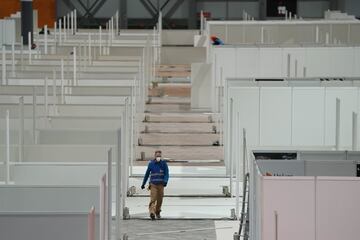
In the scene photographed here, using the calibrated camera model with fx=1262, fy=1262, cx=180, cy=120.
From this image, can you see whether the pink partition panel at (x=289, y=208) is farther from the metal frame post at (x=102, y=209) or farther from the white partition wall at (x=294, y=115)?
the white partition wall at (x=294, y=115)

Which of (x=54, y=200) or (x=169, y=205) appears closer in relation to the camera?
(x=54, y=200)

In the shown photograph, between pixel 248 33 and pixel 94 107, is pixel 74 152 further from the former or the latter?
pixel 248 33

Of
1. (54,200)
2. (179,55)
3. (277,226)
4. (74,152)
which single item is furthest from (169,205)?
(179,55)

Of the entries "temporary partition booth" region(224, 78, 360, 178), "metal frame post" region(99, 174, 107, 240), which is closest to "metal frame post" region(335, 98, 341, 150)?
"temporary partition booth" region(224, 78, 360, 178)

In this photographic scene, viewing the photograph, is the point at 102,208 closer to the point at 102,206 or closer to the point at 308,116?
the point at 102,206

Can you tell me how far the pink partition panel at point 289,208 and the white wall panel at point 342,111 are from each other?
12.8 meters

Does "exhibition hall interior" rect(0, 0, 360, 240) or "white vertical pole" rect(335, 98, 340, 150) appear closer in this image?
"exhibition hall interior" rect(0, 0, 360, 240)

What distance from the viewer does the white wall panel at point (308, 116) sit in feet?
88.7

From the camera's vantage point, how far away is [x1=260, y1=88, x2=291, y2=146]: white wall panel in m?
27.0

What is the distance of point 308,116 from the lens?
2719 centimetres

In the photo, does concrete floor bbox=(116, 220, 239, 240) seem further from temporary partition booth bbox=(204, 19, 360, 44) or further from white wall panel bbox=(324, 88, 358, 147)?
temporary partition booth bbox=(204, 19, 360, 44)

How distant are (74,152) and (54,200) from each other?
199 inches

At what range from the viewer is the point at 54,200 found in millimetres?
16453

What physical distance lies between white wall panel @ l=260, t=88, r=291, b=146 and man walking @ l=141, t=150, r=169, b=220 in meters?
6.13
